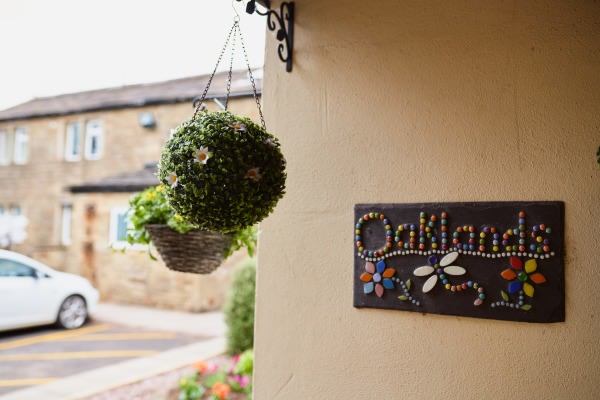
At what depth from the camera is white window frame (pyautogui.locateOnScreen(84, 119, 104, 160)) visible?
44.3 ft

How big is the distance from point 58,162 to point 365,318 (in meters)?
14.0

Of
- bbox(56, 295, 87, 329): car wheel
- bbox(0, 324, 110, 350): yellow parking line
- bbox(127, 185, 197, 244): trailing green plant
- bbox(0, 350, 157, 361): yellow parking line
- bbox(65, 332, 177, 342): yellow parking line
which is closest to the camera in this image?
bbox(127, 185, 197, 244): trailing green plant

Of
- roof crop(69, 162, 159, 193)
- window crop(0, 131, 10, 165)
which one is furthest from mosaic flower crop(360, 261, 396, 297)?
window crop(0, 131, 10, 165)

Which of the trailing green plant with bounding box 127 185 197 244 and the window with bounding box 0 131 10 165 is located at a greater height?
the window with bounding box 0 131 10 165

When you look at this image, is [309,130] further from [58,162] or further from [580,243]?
[58,162]

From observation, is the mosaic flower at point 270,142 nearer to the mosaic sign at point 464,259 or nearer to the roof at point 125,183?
the mosaic sign at point 464,259

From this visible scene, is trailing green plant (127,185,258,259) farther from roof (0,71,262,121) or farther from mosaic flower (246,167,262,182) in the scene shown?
roof (0,71,262,121)

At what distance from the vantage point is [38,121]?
1440 cm

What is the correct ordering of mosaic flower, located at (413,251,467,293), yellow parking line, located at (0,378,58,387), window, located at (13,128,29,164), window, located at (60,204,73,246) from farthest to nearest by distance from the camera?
window, located at (13,128,29,164) < window, located at (60,204,73,246) < yellow parking line, located at (0,378,58,387) < mosaic flower, located at (413,251,467,293)

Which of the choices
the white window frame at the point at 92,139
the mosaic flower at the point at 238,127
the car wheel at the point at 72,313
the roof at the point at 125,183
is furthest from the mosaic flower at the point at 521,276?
the white window frame at the point at 92,139

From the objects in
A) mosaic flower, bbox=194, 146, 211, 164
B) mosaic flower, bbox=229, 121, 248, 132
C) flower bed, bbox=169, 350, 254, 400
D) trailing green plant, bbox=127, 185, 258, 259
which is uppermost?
mosaic flower, bbox=229, 121, 248, 132

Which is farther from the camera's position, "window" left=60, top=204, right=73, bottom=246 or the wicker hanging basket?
"window" left=60, top=204, right=73, bottom=246

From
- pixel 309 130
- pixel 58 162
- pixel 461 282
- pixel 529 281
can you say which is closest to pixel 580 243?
pixel 529 281

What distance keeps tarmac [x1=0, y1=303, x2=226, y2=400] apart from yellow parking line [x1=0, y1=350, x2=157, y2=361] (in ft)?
1.09
